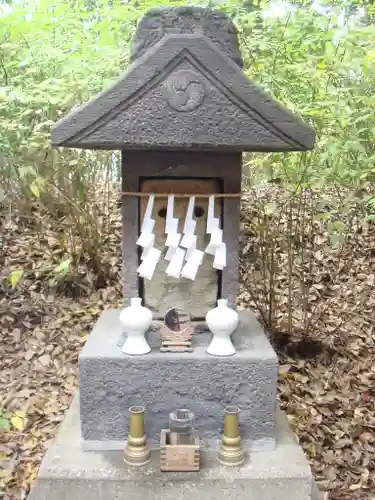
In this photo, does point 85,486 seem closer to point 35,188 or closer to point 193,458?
point 193,458

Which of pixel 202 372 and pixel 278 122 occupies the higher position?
pixel 278 122

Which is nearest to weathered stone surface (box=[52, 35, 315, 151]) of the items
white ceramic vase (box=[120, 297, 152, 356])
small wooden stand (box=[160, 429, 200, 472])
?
white ceramic vase (box=[120, 297, 152, 356])

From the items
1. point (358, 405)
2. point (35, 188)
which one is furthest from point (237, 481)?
point (35, 188)

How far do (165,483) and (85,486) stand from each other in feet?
1.11

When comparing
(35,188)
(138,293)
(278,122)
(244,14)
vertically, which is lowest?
(138,293)

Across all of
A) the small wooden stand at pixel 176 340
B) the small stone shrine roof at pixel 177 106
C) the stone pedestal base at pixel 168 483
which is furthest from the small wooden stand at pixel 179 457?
the small stone shrine roof at pixel 177 106

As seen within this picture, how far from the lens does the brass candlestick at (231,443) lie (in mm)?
2262

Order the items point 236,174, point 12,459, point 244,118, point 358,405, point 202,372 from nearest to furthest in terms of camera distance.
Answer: point 244,118, point 202,372, point 236,174, point 12,459, point 358,405

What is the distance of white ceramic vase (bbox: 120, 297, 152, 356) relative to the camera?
2346 mm

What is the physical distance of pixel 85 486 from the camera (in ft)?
7.23

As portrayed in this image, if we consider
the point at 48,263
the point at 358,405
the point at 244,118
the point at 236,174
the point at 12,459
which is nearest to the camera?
the point at 244,118

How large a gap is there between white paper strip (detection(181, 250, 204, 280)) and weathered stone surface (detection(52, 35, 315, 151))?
0.53m

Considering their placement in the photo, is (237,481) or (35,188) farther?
(35,188)

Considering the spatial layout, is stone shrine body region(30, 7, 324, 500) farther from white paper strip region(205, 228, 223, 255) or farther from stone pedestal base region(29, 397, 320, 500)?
white paper strip region(205, 228, 223, 255)
